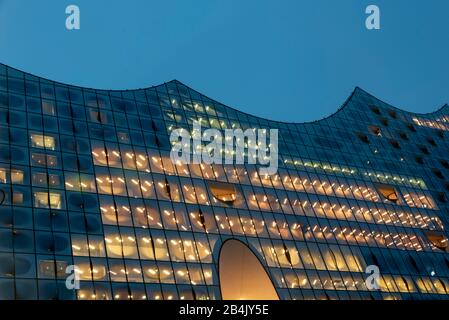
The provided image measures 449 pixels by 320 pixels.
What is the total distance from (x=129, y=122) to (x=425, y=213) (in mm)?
28212

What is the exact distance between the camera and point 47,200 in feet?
118

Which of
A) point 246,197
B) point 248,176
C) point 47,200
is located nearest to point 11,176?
point 47,200

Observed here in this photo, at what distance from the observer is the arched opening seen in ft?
130

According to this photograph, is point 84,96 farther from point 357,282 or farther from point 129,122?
point 357,282

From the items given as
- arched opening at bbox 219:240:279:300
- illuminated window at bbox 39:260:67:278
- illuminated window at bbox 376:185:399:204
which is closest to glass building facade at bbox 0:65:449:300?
illuminated window at bbox 39:260:67:278

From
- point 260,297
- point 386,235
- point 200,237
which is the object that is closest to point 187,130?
point 200,237

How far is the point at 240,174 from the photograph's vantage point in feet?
153

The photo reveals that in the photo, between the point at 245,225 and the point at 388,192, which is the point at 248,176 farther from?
the point at 388,192

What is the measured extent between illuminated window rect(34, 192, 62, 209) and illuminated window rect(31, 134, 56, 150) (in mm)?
4513

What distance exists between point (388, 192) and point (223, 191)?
58.9 feet

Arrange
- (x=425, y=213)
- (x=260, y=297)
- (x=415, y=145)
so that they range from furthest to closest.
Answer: (x=415, y=145)
(x=425, y=213)
(x=260, y=297)

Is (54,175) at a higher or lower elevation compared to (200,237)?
higher

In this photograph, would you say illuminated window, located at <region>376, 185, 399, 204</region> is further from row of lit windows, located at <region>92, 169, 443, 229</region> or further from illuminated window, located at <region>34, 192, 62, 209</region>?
illuminated window, located at <region>34, 192, 62, 209</region>

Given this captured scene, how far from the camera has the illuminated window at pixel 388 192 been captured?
53312 mm
